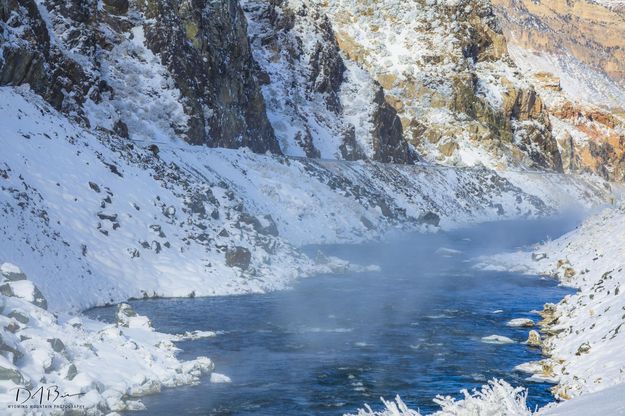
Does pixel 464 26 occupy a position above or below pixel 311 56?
above

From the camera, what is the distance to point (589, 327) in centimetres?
2534

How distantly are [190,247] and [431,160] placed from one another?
278 ft

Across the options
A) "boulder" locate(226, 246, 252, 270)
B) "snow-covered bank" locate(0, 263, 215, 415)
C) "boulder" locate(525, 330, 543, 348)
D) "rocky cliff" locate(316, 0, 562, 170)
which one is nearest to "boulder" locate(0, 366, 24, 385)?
"snow-covered bank" locate(0, 263, 215, 415)

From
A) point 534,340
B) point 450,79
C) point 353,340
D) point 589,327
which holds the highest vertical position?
point 450,79

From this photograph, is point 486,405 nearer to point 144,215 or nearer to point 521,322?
point 521,322

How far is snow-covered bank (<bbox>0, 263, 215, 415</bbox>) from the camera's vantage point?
18062mm

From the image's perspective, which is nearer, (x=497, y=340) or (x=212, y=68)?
(x=497, y=340)

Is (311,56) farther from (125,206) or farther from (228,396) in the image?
(228,396)

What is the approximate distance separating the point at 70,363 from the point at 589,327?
51.3 ft

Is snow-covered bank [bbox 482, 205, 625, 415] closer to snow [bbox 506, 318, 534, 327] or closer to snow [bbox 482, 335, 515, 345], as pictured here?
snow [bbox 506, 318, 534, 327]

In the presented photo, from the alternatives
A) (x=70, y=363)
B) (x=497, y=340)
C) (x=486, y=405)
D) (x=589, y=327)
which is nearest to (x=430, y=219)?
(x=497, y=340)

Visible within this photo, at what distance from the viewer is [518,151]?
452ft

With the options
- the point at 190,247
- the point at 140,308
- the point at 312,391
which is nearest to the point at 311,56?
the point at 190,247

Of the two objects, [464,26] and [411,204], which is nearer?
[411,204]
